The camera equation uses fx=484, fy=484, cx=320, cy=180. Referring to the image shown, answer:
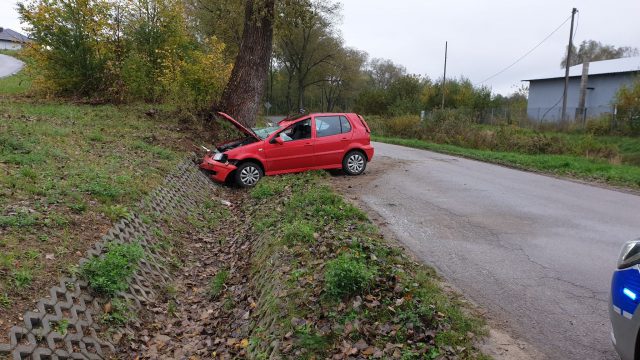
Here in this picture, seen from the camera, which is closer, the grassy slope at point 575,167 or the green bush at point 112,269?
the green bush at point 112,269

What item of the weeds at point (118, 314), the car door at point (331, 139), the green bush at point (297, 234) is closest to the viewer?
the weeds at point (118, 314)

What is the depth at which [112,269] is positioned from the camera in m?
5.88

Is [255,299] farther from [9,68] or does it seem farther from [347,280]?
[9,68]

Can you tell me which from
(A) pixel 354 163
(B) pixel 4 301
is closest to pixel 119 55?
(A) pixel 354 163

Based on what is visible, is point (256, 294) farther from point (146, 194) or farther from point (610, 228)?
point (610, 228)

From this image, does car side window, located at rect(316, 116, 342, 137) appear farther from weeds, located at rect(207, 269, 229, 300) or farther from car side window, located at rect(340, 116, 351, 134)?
weeds, located at rect(207, 269, 229, 300)

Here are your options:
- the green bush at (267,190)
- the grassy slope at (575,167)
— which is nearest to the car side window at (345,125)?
the green bush at (267,190)

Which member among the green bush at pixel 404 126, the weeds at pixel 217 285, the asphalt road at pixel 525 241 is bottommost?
the weeds at pixel 217 285

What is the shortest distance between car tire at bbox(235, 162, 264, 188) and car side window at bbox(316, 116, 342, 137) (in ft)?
6.08

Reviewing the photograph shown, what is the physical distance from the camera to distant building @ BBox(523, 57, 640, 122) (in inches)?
1581

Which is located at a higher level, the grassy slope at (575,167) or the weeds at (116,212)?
the weeds at (116,212)

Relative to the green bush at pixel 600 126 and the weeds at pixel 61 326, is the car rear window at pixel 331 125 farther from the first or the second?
the green bush at pixel 600 126

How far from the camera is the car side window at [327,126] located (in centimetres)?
1287

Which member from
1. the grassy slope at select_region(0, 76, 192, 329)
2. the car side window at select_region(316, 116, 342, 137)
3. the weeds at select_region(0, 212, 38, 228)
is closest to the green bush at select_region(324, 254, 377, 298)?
the grassy slope at select_region(0, 76, 192, 329)
